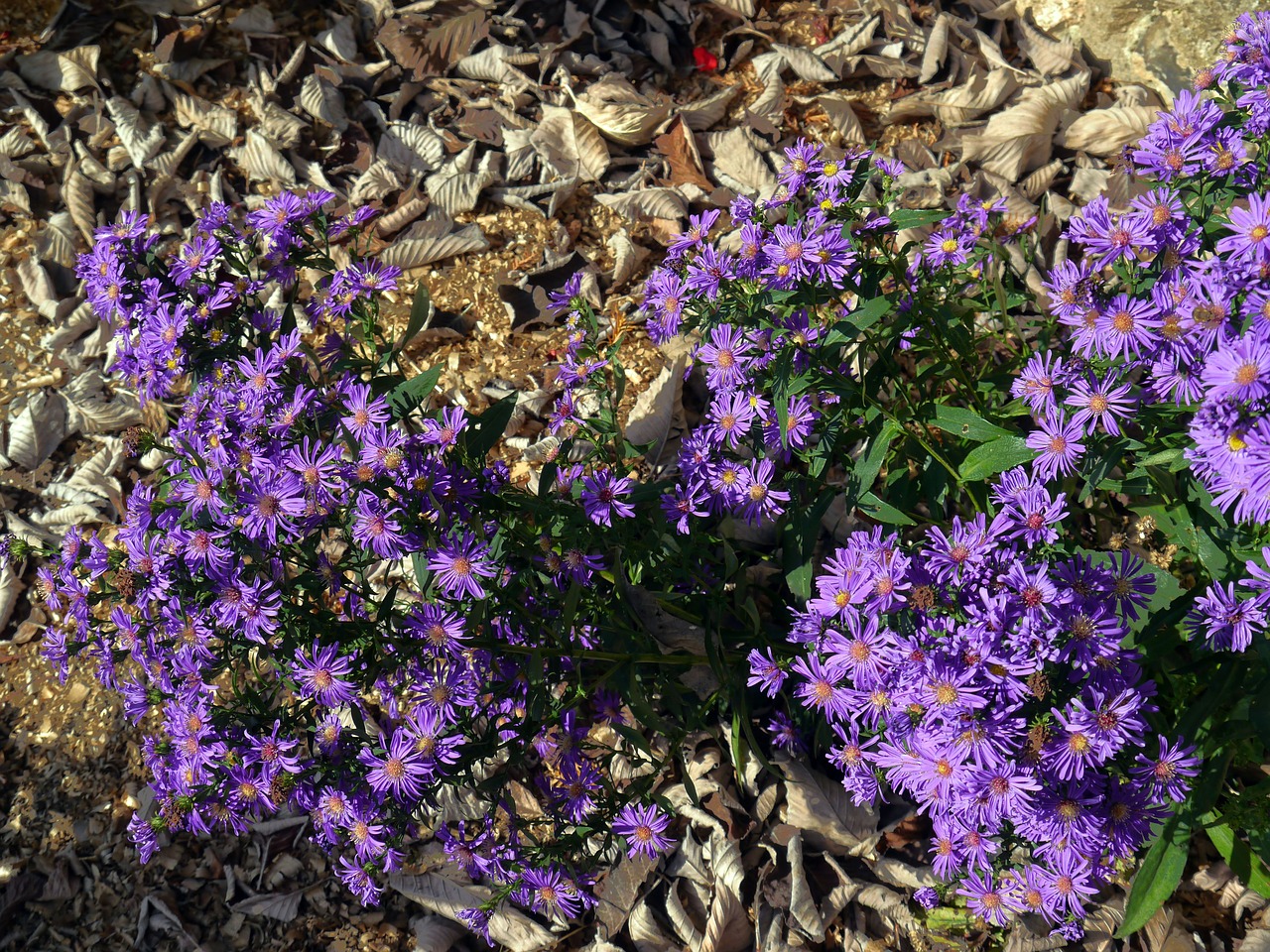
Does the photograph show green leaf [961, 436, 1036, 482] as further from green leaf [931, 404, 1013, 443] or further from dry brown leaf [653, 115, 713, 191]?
dry brown leaf [653, 115, 713, 191]

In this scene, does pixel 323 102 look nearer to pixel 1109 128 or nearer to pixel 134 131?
pixel 134 131

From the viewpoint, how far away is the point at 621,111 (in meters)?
4.42

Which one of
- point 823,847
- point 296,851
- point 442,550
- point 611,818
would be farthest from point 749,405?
point 296,851

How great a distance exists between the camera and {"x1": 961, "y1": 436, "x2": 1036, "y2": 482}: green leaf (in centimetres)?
248

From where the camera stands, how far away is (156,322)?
2.64 m

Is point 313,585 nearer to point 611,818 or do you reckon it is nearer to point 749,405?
point 611,818

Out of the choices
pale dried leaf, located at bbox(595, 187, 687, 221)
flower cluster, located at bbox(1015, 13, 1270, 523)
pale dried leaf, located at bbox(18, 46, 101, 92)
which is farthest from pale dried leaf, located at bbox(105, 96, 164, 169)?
flower cluster, located at bbox(1015, 13, 1270, 523)

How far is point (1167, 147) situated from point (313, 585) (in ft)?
7.42

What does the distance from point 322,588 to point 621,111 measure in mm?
2797

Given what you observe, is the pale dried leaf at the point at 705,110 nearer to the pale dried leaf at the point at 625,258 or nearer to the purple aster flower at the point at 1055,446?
the pale dried leaf at the point at 625,258

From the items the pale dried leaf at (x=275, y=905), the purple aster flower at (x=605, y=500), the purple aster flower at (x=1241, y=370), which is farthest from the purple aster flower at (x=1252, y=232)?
the pale dried leaf at (x=275, y=905)

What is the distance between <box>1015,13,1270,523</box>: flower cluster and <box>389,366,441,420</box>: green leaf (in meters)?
1.48

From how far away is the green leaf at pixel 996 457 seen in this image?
248 cm

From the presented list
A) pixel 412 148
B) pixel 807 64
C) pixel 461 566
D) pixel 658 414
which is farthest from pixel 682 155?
pixel 461 566
